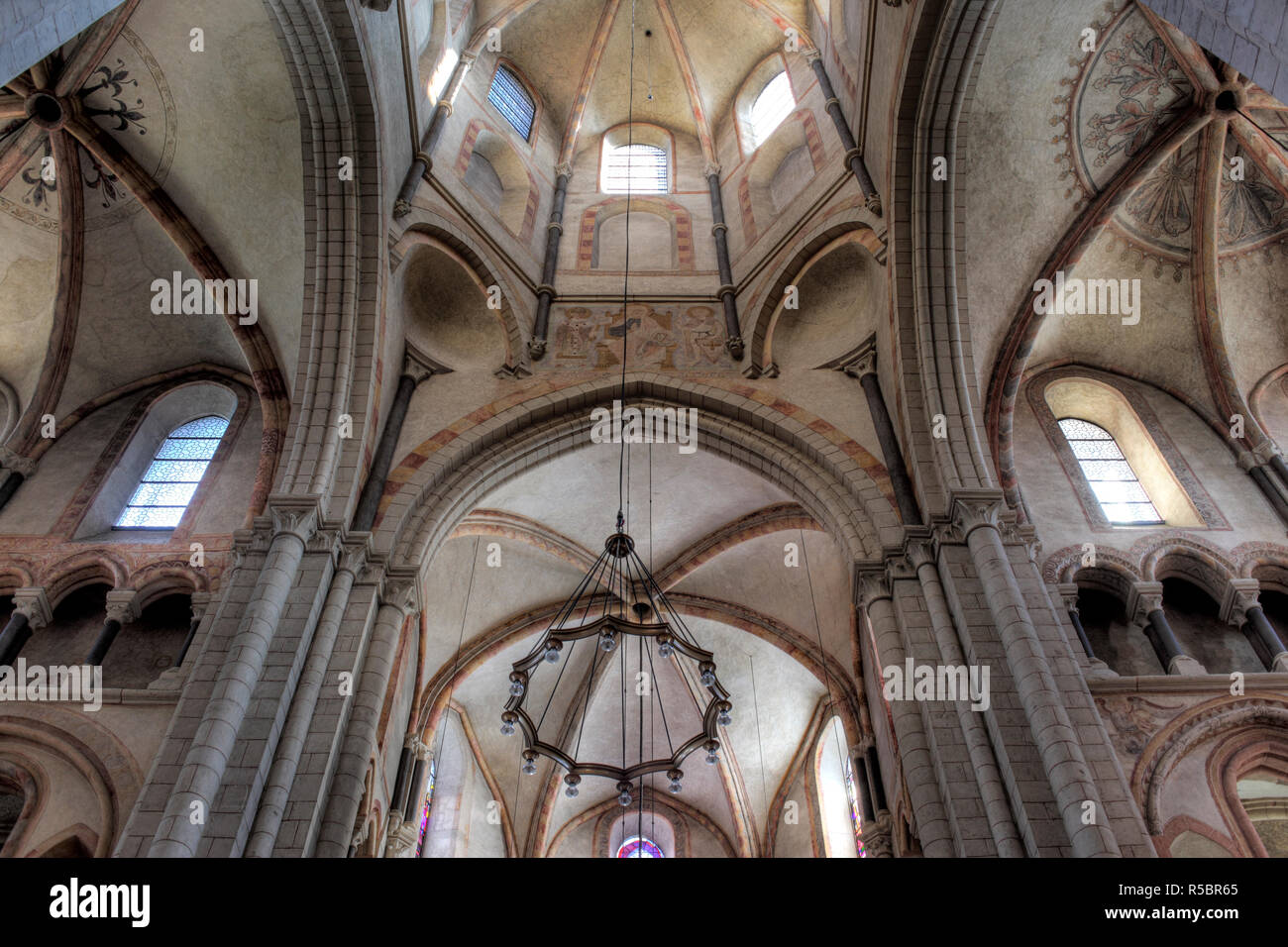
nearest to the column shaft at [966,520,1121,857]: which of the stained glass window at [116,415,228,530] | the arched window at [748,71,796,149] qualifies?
the arched window at [748,71,796,149]

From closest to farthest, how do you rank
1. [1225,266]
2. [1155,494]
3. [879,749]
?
[879,749], [1155,494], [1225,266]

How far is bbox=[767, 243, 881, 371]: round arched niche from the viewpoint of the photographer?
1338 cm

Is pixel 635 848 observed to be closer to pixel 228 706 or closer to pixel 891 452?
pixel 891 452

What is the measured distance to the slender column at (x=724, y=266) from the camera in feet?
45.0

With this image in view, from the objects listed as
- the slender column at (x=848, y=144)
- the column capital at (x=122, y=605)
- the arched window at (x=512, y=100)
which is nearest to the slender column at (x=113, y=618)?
the column capital at (x=122, y=605)

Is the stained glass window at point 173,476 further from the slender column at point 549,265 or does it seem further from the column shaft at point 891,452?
the column shaft at point 891,452

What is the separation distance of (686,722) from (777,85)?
11.0m

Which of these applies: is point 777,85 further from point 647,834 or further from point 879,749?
point 647,834

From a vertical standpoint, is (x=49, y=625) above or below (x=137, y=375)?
below

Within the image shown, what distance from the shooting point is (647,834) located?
18594 mm

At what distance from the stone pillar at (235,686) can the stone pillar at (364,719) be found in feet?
3.14
